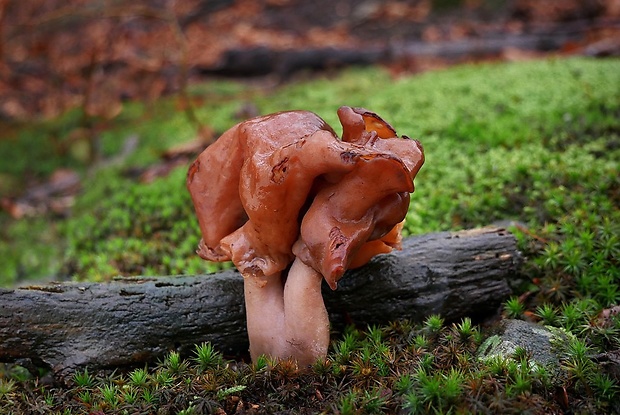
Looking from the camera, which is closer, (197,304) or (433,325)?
(433,325)

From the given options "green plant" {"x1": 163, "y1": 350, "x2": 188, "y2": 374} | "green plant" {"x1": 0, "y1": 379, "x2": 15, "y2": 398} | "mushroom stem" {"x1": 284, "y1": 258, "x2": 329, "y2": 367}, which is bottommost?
"green plant" {"x1": 0, "y1": 379, "x2": 15, "y2": 398}

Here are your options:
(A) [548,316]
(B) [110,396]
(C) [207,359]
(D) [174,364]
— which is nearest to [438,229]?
(A) [548,316]

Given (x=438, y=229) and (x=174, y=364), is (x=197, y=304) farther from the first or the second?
(x=438, y=229)

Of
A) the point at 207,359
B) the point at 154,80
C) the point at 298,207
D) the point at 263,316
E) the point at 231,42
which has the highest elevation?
the point at 231,42

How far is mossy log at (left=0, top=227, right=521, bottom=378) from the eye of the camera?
3199mm

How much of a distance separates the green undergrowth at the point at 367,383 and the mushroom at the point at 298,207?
0.74 ft

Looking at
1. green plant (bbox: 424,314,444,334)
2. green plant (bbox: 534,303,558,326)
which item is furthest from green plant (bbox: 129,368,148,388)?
green plant (bbox: 534,303,558,326)

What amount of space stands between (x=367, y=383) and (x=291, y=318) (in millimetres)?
549

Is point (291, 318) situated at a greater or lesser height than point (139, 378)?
greater

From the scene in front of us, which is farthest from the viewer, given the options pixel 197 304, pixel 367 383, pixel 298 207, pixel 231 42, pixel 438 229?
pixel 231 42

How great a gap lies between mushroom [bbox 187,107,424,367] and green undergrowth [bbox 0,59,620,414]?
270 mm

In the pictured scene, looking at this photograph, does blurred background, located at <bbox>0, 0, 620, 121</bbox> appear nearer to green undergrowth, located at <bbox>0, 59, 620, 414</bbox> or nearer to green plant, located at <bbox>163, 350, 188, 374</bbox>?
green undergrowth, located at <bbox>0, 59, 620, 414</bbox>

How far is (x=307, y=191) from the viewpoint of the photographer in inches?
115

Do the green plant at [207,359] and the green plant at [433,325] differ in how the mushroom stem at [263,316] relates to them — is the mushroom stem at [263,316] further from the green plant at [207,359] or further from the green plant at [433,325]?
the green plant at [433,325]
